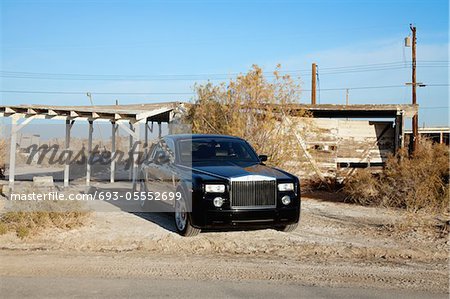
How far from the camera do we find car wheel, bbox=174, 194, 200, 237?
7.93 meters

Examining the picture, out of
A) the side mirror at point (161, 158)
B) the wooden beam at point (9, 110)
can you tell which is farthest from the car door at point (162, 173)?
the wooden beam at point (9, 110)

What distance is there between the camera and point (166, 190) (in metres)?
9.18

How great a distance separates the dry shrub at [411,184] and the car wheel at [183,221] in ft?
18.0

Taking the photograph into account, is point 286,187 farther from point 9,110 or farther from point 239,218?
point 9,110

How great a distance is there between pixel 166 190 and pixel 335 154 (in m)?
11.9

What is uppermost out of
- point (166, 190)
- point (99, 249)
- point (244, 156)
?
point (244, 156)

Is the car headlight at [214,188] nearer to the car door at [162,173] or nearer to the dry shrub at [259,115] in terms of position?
the car door at [162,173]

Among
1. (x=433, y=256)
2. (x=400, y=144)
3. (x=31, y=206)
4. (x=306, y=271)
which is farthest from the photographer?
(x=400, y=144)

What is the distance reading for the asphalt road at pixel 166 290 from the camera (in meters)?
5.02

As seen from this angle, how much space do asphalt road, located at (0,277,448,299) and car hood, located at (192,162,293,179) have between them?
106 inches

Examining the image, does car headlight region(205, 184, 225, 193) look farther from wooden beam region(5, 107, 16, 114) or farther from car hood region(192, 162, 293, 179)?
wooden beam region(5, 107, 16, 114)

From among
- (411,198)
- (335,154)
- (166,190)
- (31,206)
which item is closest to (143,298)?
(166,190)

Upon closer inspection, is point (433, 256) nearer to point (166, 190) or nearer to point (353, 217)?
point (353, 217)

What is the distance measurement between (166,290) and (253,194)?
298 centimetres
